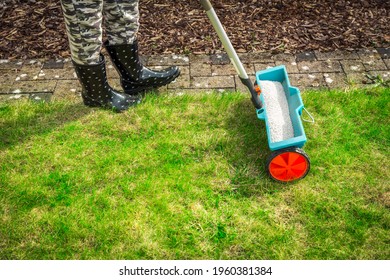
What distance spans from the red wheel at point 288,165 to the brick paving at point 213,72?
3.32 feet

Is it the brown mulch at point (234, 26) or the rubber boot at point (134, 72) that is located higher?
the rubber boot at point (134, 72)

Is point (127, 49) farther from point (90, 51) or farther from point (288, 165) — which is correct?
point (288, 165)

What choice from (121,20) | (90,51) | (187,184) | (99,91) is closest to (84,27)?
(90,51)

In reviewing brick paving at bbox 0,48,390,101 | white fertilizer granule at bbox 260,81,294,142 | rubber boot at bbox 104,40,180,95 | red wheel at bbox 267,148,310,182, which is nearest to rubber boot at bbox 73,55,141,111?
rubber boot at bbox 104,40,180,95

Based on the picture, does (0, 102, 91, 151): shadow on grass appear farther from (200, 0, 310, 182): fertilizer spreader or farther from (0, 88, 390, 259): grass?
(200, 0, 310, 182): fertilizer spreader

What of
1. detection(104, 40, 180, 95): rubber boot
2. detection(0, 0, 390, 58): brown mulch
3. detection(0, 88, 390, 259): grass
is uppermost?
detection(104, 40, 180, 95): rubber boot

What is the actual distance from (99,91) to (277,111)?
1256 mm

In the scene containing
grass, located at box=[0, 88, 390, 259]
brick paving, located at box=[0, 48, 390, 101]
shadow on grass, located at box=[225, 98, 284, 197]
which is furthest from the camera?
brick paving, located at box=[0, 48, 390, 101]

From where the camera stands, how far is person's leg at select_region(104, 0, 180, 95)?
2840 millimetres

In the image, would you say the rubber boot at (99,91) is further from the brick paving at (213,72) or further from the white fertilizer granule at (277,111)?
the white fertilizer granule at (277,111)

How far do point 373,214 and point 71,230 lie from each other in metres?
1.72

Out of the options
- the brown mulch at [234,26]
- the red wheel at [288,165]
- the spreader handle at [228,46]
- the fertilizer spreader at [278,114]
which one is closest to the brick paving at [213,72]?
the brown mulch at [234,26]

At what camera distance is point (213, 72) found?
3.62m

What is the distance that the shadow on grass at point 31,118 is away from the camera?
305cm
